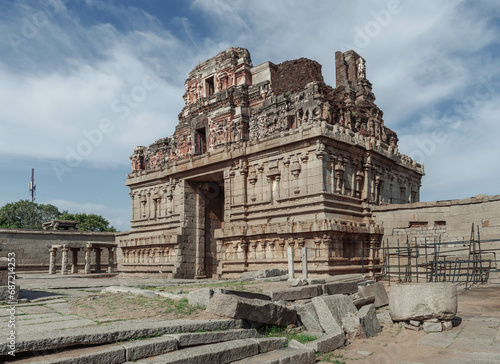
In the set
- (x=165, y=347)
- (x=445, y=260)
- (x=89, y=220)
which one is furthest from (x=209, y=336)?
(x=89, y=220)

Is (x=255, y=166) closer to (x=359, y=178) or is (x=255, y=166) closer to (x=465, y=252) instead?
(x=359, y=178)

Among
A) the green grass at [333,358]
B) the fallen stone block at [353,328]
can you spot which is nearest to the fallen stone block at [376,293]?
the fallen stone block at [353,328]

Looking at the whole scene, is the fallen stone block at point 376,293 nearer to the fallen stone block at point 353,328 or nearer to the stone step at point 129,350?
the fallen stone block at point 353,328

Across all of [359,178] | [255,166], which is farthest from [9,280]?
[359,178]

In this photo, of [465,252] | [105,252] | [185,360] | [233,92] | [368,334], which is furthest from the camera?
[105,252]

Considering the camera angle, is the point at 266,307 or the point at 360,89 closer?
the point at 266,307

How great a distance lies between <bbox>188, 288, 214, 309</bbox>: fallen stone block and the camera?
32.6 feet

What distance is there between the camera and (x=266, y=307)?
9695 mm

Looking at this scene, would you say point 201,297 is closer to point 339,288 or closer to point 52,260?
point 339,288

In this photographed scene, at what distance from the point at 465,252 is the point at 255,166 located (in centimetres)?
1157

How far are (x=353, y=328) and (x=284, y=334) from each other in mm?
1677

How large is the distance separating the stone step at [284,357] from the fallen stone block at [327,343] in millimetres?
573

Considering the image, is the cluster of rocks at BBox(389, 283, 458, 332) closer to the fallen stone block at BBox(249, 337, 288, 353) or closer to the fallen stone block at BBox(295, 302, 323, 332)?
the fallen stone block at BBox(295, 302, 323, 332)

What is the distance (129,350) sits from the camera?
6.60 metres
